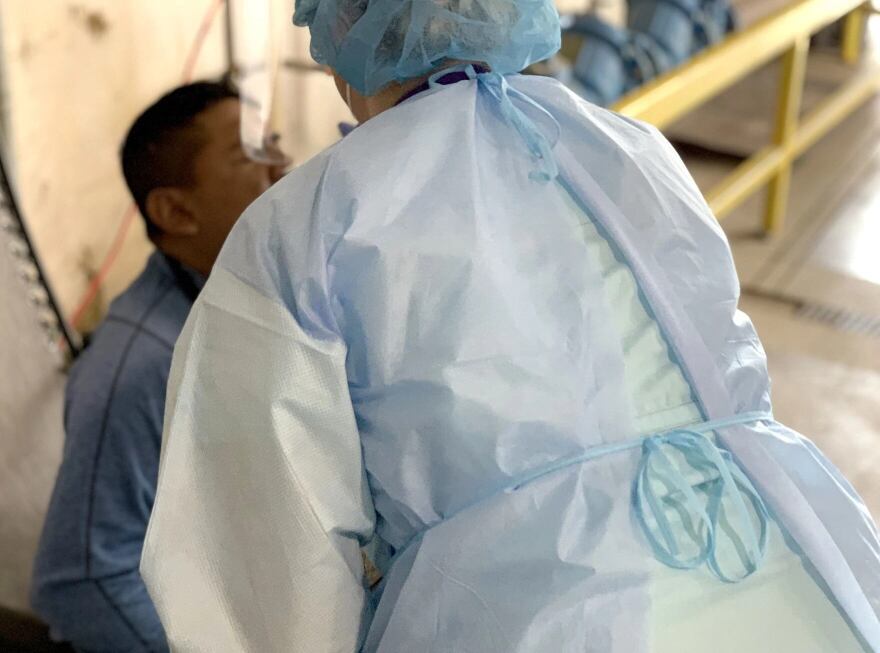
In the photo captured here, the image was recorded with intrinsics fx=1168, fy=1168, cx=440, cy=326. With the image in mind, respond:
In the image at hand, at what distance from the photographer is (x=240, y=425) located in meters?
1.00

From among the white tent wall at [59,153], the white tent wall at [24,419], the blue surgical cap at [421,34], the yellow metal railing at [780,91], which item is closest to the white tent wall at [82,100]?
the white tent wall at [59,153]

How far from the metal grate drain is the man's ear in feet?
6.77

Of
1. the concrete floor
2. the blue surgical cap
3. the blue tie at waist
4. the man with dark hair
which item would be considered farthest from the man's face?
the concrete floor

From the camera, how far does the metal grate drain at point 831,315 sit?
3.12 meters

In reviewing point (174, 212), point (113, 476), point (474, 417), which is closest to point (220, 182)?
point (174, 212)

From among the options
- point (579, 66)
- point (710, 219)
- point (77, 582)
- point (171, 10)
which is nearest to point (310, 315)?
point (710, 219)

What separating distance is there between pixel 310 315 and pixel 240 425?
4.6 inches

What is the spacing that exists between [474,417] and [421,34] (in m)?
0.35

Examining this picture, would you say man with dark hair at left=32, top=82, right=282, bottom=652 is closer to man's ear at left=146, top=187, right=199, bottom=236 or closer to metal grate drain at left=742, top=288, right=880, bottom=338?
man's ear at left=146, top=187, right=199, bottom=236

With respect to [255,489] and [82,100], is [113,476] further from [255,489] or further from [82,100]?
[82,100]

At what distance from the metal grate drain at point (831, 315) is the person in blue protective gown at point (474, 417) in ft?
7.07

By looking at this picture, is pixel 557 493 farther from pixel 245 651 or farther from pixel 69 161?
pixel 69 161

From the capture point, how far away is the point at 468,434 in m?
0.98

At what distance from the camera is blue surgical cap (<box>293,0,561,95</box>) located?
3.46 feet
